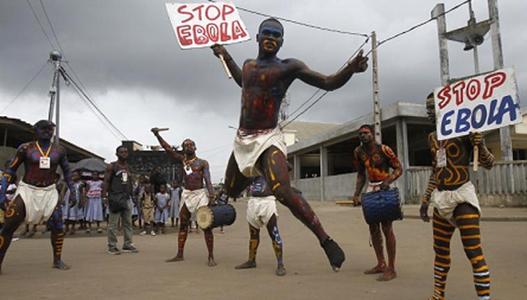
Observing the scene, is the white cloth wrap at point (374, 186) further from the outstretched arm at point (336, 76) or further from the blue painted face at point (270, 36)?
the blue painted face at point (270, 36)

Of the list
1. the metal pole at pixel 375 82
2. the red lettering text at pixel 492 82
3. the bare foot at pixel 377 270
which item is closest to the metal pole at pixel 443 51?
the metal pole at pixel 375 82

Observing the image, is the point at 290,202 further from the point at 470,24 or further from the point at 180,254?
the point at 470,24

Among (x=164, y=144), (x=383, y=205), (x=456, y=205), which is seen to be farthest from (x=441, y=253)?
(x=164, y=144)

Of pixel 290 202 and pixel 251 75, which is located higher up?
pixel 251 75

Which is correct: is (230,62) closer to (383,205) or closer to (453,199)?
(453,199)

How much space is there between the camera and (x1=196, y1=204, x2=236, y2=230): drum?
22.2ft

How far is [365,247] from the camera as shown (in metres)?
8.29

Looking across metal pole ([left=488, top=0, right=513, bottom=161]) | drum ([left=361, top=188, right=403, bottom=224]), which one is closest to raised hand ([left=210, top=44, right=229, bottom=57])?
drum ([left=361, top=188, right=403, bottom=224])

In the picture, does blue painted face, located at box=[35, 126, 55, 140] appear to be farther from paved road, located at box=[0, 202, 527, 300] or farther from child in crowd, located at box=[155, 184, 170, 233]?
child in crowd, located at box=[155, 184, 170, 233]

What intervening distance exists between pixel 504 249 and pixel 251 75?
20.2ft

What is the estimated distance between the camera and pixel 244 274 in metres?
5.78

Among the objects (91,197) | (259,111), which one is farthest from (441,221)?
(91,197)

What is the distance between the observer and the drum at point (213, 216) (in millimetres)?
6758

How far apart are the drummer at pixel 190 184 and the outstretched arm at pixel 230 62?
11.8 feet
